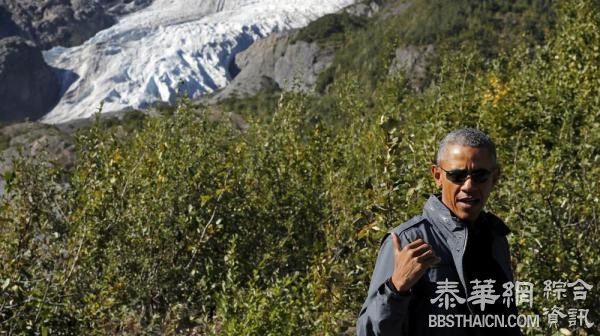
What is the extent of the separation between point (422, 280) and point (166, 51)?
497 ft

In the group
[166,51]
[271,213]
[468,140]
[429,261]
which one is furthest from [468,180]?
[166,51]

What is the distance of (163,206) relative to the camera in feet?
32.7

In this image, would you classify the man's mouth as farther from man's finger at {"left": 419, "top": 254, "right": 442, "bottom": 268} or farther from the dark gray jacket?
man's finger at {"left": 419, "top": 254, "right": 442, "bottom": 268}

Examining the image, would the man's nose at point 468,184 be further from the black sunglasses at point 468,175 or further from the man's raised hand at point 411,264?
the man's raised hand at point 411,264

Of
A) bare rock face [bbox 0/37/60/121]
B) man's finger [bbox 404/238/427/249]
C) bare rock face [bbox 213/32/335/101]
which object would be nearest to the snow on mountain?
bare rock face [bbox 0/37/60/121]

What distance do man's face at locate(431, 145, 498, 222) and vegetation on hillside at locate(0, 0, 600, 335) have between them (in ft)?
6.06

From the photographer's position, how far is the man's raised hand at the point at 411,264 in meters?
3.17

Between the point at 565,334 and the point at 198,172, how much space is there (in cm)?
687

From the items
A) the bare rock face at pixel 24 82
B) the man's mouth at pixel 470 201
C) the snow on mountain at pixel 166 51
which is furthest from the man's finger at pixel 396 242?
the bare rock face at pixel 24 82

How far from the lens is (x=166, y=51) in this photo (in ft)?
490

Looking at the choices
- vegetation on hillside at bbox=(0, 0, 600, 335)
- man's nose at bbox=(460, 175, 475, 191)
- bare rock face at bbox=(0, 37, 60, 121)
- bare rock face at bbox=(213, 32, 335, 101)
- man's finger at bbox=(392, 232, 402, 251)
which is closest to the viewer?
man's finger at bbox=(392, 232, 402, 251)

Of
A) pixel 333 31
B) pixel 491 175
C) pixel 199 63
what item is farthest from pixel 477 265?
pixel 199 63

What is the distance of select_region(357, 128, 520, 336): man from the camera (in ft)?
10.5

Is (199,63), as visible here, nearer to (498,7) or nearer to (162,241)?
(498,7)
